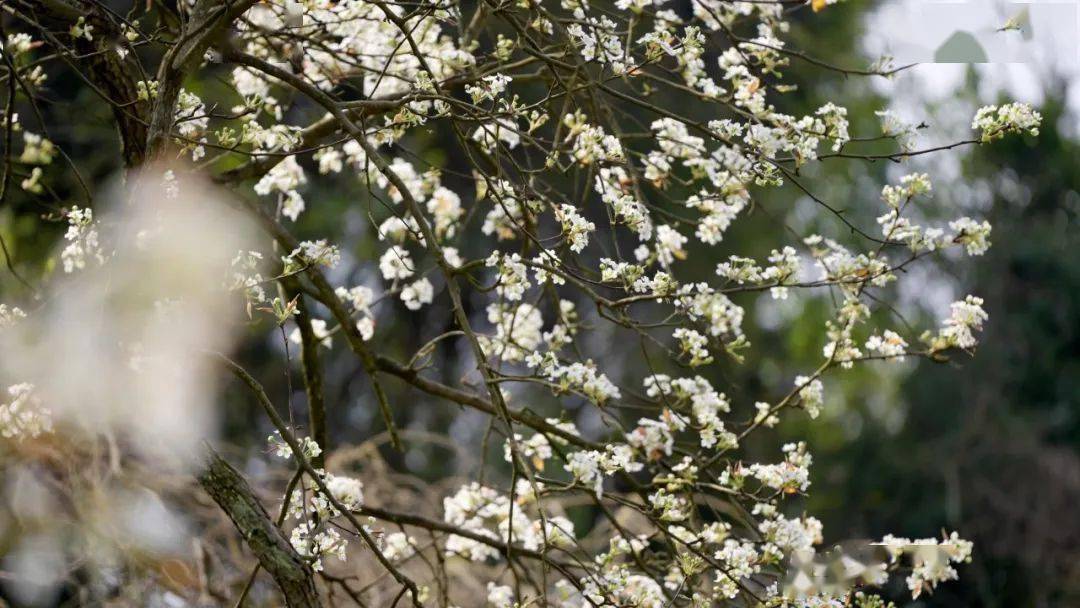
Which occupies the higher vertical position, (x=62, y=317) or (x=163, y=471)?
(x=163, y=471)

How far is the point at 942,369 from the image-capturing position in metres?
11.1

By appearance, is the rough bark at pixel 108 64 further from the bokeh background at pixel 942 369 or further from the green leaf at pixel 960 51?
the bokeh background at pixel 942 369

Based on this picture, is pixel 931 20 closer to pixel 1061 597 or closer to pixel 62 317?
pixel 62 317

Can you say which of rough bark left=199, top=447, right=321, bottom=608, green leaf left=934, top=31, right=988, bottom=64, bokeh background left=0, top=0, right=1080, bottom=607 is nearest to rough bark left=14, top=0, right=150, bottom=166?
rough bark left=199, top=447, right=321, bottom=608

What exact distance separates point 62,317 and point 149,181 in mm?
583

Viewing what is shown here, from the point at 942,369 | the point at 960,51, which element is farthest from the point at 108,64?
the point at 942,369

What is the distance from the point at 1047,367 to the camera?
10641mm

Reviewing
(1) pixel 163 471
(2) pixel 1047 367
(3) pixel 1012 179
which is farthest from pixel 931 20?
(3) pixel 1012 179

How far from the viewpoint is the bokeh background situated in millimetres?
9195

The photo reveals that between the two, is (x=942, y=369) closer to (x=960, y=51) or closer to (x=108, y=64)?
(x=960, y=51)

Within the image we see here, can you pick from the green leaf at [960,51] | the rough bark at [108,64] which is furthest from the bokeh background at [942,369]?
the green leaf at [960,51]

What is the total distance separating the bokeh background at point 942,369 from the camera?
362 inches

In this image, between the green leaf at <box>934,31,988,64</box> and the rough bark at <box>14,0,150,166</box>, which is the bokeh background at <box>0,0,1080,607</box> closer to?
the rough bark at <box>14,0,150,166</box>

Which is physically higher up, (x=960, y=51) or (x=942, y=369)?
(x=942, y=369)
